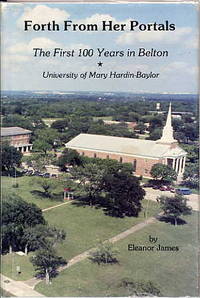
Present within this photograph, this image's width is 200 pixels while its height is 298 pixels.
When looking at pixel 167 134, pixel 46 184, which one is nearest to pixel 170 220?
pixel 167 134

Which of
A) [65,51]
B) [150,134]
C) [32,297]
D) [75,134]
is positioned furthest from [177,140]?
[32,297]

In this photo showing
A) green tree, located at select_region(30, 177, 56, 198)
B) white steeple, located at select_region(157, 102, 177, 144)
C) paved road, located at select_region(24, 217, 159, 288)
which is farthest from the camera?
green tree, located at select_region(30, 177, 56, 198)

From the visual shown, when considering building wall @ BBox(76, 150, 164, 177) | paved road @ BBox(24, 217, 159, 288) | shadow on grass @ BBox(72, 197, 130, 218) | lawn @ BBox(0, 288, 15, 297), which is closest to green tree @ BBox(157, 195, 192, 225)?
paved road @ BBox(24, 217, 159, 288)

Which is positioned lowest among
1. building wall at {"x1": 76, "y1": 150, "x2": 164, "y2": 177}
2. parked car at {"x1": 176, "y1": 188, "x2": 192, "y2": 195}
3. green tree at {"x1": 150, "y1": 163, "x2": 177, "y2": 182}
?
parked car at {"x1": 176, "y1": 188, "x2": 192, "y2": 195}

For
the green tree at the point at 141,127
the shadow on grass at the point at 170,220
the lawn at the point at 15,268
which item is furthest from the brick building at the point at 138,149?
the lawn at the point at 15,268

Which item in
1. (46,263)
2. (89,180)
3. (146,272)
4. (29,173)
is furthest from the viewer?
(29,173)

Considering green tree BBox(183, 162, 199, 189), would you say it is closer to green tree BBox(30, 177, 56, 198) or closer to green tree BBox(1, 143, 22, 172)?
green tree BBox(30, 177, 56, 198)

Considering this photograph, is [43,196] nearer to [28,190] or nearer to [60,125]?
[28,190]
